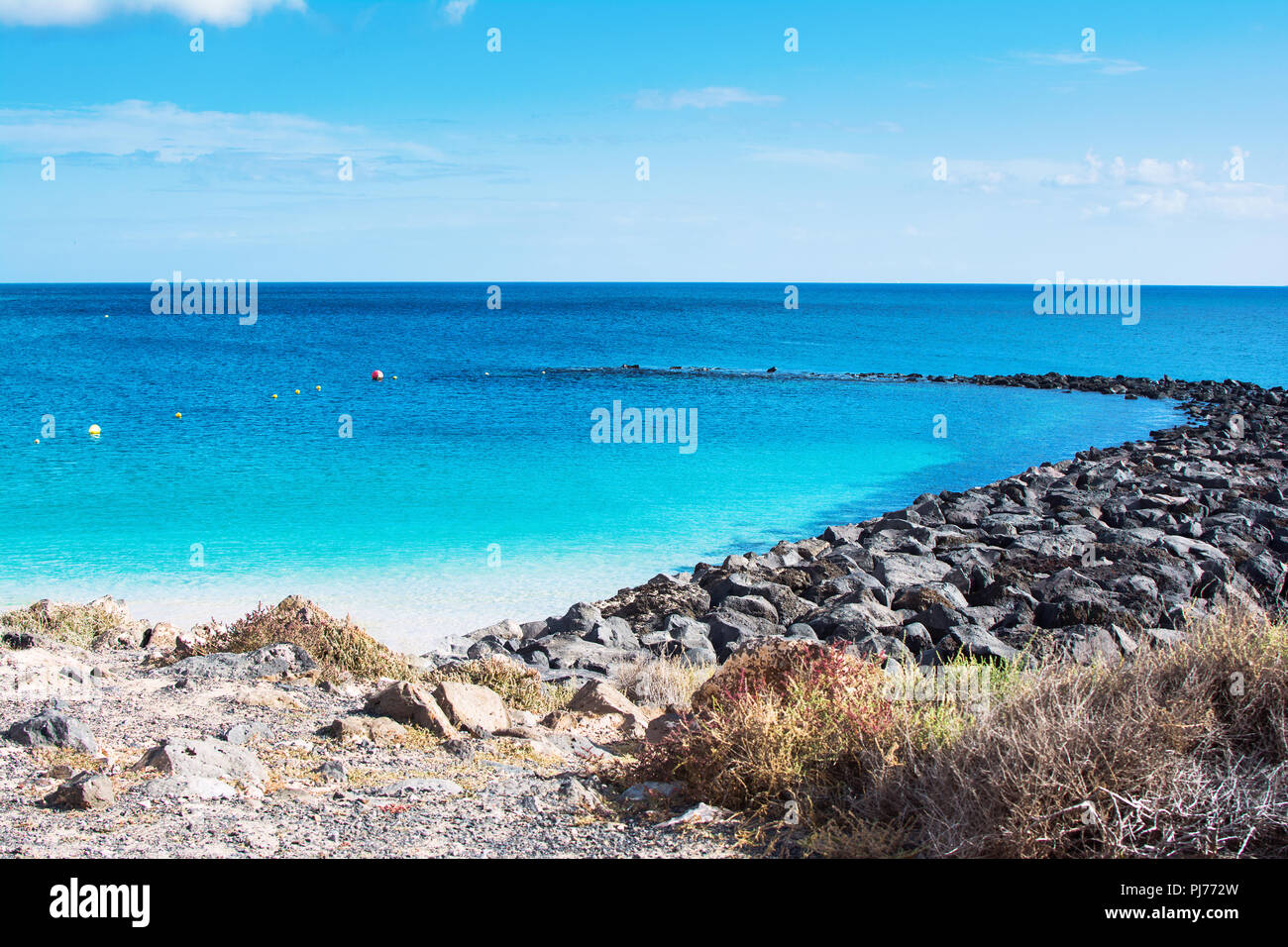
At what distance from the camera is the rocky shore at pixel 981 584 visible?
32.0 feet

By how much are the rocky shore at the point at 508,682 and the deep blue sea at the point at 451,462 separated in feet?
9.12

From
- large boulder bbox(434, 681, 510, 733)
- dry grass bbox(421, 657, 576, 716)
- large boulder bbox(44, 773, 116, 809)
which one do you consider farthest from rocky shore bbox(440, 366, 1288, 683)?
large boulder bbox(44, 773, 116, 809)

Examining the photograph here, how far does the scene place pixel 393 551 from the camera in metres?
16.5

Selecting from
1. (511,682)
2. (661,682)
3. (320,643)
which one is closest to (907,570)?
(661,682)

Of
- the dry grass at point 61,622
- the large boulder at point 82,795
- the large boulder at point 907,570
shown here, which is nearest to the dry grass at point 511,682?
the large boulder at point 82,795

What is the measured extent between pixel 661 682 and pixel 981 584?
5.49m

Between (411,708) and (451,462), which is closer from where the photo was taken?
(411,708)

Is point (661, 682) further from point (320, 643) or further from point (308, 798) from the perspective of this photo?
point (308, 798)

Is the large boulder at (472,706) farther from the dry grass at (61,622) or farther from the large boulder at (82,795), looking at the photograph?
the dry grass at (61,622)

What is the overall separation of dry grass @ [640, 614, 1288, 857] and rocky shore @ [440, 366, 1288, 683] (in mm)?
607

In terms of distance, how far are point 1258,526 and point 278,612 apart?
14.4 metres

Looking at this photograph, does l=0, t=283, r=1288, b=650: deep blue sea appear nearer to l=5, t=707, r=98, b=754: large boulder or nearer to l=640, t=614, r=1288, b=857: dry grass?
l=5, t=707, r=98, b=754: large boulder

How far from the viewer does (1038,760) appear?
444cm
